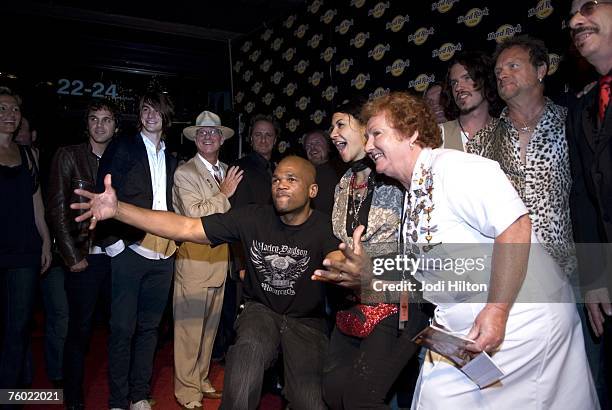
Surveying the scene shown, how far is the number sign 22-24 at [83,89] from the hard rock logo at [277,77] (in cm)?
306

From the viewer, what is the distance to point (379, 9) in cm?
553

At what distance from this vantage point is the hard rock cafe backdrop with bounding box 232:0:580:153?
13.1ft

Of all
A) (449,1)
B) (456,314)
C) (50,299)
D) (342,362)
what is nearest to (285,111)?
(449,1)

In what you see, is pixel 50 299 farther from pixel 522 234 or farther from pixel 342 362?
pixel 522 234

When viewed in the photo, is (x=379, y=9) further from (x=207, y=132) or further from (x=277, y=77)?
(x=207, y=132)

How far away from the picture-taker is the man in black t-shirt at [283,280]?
103 inches

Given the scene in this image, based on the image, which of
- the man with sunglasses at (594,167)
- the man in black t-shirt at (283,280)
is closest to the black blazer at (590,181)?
the man with sunglasses at (594,167)

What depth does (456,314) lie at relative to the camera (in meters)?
1.79

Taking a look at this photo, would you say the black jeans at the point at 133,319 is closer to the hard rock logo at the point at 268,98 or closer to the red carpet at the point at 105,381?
the red carpet at the point at 105,381

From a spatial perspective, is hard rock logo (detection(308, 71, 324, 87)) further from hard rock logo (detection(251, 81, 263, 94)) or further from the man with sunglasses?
the man with sunglasses

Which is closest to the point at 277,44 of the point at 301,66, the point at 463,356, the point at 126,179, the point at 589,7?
the point at 301,66

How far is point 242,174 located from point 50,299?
196 cm

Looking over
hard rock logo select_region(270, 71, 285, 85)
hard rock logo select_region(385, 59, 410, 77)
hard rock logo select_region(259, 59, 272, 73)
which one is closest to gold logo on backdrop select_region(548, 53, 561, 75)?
hard rock logo select_region(385, 59, 410, 77)

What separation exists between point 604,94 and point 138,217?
219 cm
